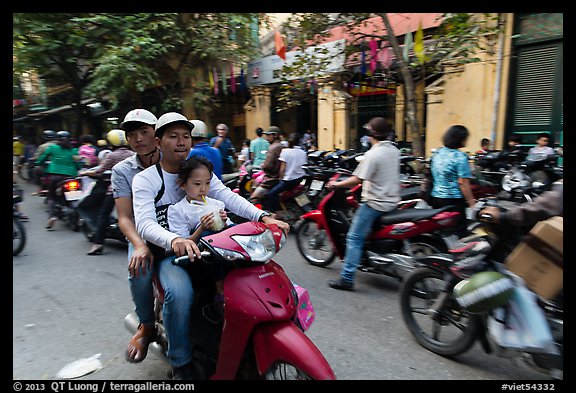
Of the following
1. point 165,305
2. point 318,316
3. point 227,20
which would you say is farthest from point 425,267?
point 227,20

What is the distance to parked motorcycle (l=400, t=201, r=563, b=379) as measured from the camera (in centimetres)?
206

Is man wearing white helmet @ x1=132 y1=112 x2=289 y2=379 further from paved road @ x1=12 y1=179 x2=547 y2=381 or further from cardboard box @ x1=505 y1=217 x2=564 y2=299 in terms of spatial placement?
cardboard box @ x1=505 y1=217 x2=564 y2=299

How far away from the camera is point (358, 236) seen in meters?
3.77

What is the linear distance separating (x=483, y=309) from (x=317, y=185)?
3.96 m

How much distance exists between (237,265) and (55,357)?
1.85 m

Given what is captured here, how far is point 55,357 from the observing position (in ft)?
9.18

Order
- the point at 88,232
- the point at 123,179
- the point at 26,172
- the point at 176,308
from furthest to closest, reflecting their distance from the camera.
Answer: the point at 26,172 < the point at 88,232 < the point at 123,179 < the point at 176,308

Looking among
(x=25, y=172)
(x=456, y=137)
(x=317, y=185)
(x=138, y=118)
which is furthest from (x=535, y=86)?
(x=25, y=172)

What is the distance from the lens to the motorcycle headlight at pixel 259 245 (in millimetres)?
1908

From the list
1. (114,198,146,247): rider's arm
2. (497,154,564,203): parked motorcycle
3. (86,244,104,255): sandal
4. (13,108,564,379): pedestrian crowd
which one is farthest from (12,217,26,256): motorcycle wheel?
(497,154,564,203): parked motorcycle

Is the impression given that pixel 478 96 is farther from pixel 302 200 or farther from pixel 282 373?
pixel 282 373

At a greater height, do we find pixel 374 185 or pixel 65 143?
pixel 65 143

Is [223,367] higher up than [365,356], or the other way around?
[223,367]

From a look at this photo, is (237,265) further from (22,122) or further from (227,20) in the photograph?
(22,122)
